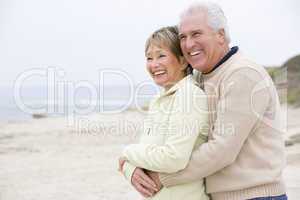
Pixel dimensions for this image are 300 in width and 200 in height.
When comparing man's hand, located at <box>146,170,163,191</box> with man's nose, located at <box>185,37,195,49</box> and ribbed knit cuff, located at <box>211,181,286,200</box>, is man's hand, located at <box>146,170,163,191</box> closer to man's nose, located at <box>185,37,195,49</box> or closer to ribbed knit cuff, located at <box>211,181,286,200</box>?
ribbed knit cuff, located at <box>211,181,286,200</box>

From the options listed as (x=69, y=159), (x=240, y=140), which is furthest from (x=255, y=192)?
(x=69, y=159)

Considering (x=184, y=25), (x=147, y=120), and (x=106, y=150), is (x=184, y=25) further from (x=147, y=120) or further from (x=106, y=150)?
(x=106, y=150)

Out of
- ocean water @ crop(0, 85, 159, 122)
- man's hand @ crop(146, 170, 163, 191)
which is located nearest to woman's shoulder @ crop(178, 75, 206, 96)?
man's hand @ crop(146, 170, 163, 191)

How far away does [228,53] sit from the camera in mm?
2285

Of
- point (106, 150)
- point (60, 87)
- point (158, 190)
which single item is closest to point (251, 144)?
point (158, 190)

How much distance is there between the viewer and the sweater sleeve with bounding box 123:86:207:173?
2139 millimetres

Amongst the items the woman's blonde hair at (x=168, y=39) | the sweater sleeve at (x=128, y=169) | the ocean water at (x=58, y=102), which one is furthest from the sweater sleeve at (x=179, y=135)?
the ocean water at (x=58, y=102)

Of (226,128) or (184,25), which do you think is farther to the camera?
(184,25)

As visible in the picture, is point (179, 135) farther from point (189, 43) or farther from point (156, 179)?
point (189, 43)

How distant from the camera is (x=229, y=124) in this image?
6.97 feet

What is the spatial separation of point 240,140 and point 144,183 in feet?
1.63

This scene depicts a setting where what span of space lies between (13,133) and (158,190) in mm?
9983

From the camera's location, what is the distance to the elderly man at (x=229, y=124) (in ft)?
6.94

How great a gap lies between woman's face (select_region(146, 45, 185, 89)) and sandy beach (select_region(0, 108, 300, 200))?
3.57 m
